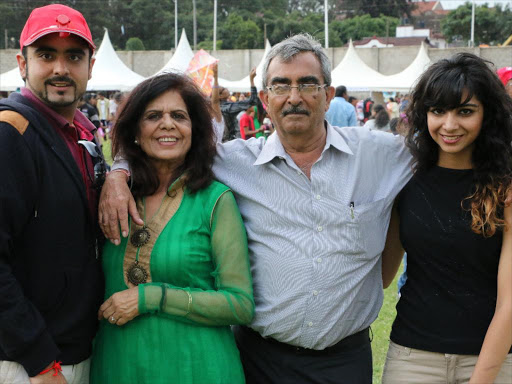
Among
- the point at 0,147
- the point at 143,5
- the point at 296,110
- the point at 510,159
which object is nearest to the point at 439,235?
the point at 510,159

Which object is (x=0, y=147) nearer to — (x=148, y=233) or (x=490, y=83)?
(x=148, y=233)

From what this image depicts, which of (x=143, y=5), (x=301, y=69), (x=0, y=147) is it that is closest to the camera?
(x=0, y=147)

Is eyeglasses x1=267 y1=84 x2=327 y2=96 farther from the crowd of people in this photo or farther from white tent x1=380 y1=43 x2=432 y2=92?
white tent x1=380 y1=43 x2=432 y2=92

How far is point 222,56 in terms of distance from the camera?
38.8 meters

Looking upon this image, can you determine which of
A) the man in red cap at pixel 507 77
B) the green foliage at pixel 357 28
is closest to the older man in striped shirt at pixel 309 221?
the man in red cap at pixel 507 77

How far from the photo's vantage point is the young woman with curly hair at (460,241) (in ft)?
8.52

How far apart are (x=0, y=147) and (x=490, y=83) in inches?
83.0

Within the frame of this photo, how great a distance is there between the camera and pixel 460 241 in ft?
8.75

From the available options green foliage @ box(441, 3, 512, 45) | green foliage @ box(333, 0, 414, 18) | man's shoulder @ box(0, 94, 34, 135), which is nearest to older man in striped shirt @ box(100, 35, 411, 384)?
man's shoulder @ box(0, 94, 34, 135)

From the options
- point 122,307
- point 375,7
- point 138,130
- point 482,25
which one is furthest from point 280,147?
point 375,7

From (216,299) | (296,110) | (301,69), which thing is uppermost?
(301,69)

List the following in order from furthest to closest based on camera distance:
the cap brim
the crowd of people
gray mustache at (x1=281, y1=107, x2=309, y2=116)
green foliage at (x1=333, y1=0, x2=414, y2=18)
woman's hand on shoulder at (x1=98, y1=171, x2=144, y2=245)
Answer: green foliage at (x1=333, y1=0, x2=414, y2=18) → gray mustache at (x1=281, y1=107, x2=309, y2=116) → woman's hand on shoulder at (x1=98, y1=171, x2=144, y2=245) → the cap brim → the crowd of people

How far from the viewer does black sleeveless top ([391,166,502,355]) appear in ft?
8.74

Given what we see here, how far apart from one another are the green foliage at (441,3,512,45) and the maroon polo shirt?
63.1 m
